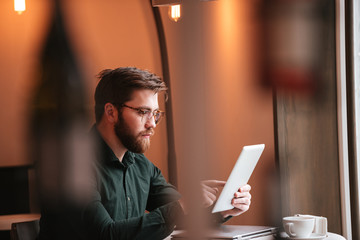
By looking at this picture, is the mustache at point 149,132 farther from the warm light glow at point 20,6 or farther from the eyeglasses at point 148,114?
the warm light glow at point 20,6

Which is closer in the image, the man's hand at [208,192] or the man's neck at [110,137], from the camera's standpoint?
the man's hand at [208,192]

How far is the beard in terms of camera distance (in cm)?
30

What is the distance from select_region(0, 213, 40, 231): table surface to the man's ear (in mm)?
78

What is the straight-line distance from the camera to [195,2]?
194 mm

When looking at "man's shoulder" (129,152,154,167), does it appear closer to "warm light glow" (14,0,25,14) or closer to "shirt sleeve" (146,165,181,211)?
"shirt sleeve" (146,165,181,211)

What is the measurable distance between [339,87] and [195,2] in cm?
35

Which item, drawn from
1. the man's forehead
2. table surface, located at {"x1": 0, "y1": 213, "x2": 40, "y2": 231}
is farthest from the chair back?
the man's forehead

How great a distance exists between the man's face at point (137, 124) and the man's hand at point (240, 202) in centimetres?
7

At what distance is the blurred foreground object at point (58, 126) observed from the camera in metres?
0.28

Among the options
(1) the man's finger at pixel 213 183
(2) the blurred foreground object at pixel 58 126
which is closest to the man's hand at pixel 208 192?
(1) the man's finger at pixel 213 183

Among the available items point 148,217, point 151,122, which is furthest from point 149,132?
point 148,217

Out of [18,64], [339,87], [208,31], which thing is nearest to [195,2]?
[208,31]

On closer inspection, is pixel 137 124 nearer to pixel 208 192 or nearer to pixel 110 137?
pixel 110 137

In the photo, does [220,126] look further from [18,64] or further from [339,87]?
[339,87]
